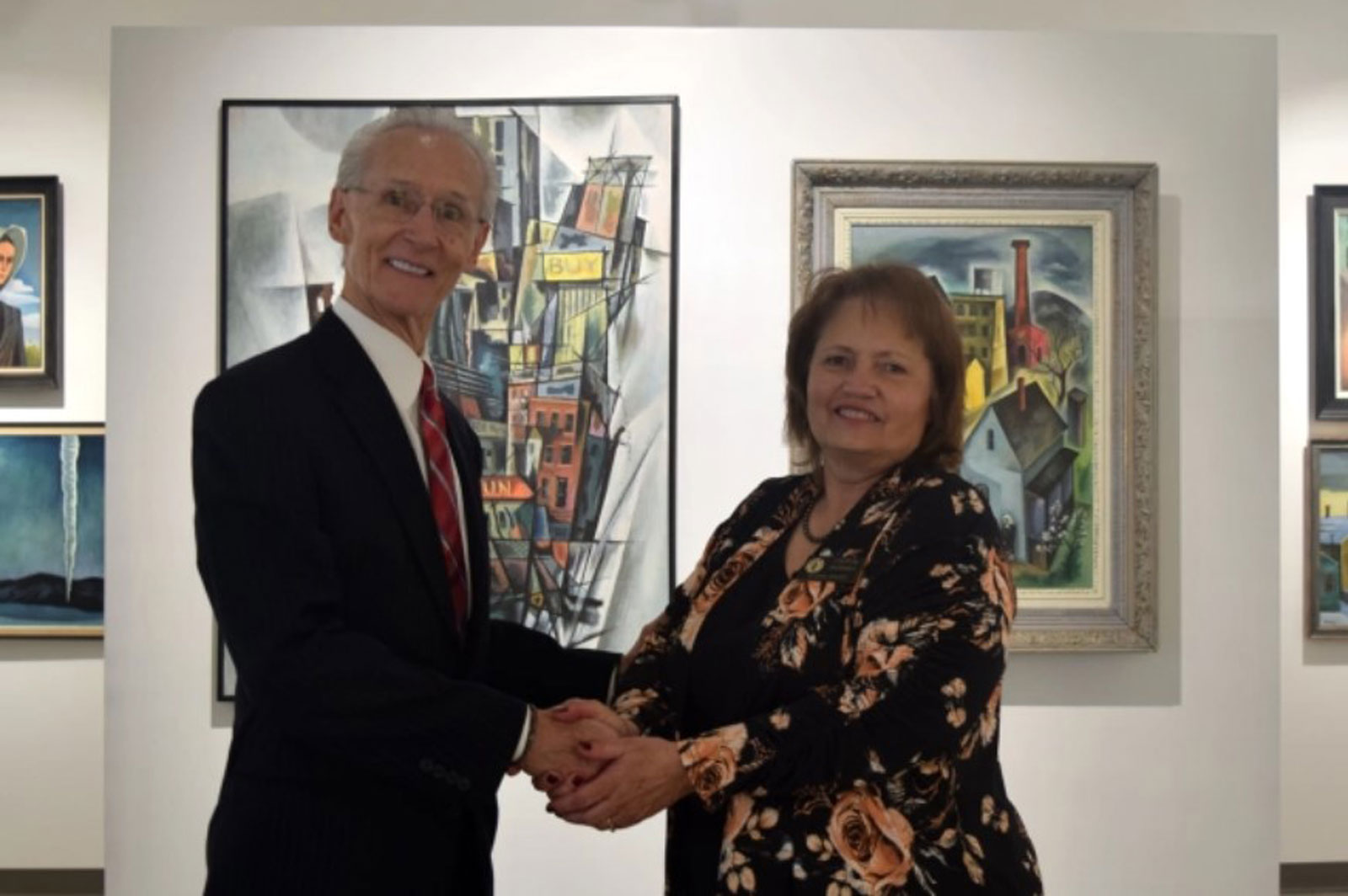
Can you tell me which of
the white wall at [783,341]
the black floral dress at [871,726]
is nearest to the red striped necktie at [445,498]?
the black floral dress at [871,726]

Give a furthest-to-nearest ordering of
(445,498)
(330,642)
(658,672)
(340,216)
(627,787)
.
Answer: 1. (658,672)
2. (340,216)
3. (445,498)
4. (627,787)
5. (330,642)

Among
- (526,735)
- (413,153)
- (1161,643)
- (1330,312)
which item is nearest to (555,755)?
(526,735)

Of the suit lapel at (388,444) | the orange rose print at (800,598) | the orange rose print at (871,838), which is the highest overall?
the suit lapel at (388,444)

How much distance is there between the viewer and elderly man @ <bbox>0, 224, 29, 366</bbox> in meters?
5.39

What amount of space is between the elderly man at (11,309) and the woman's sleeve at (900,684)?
4125 mm

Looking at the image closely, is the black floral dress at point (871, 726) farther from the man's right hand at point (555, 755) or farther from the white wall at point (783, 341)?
the white wall at point (783, 341)

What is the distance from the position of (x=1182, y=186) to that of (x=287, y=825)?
3000 mm

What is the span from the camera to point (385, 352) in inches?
95.7

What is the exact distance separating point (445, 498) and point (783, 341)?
1726 mm

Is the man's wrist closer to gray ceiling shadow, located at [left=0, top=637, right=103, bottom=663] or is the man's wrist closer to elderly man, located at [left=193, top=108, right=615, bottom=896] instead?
elderly man, located at [left=193, top=108, right=615, bottom=896]

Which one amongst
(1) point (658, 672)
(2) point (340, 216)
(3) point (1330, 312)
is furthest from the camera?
(3) point (1330, 312)

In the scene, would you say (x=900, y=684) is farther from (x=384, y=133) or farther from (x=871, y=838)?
(x=384, y=133)

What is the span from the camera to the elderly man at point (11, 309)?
5391 millimetres

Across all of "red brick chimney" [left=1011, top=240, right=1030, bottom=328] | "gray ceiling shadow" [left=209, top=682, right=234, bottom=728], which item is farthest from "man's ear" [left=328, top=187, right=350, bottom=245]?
"red brick chimney" [left=1011, top=240, right=1030, bottom=328]
